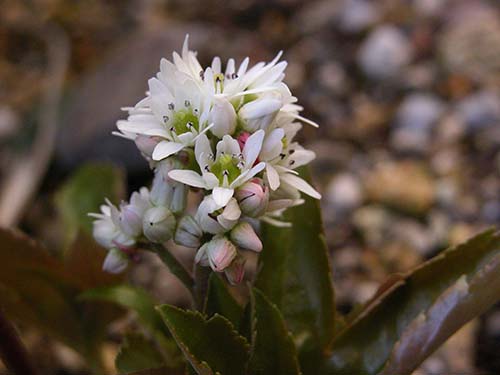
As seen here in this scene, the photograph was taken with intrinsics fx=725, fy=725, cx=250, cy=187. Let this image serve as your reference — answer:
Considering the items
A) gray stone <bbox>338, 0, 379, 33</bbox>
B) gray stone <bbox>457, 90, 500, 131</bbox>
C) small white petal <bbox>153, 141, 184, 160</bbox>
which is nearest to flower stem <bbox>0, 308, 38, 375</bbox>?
small white petal <bbox>153, 141, 184, 160</bbox>

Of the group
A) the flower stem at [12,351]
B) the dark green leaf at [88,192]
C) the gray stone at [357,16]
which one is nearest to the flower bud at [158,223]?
the flower stem at [12,351]

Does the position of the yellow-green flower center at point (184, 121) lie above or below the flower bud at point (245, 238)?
above

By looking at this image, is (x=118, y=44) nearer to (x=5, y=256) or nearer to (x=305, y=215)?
(x=5, y=256)

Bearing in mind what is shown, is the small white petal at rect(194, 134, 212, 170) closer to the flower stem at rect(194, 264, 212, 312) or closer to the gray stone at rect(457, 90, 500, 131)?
the flower stem at rect(194, 264, 212, 312)

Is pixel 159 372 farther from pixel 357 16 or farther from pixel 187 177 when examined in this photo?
pixel 357 16

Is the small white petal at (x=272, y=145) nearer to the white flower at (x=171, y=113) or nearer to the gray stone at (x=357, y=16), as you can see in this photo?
the white flower at (x=171, y=113)

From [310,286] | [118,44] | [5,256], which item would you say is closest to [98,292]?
[5,256]

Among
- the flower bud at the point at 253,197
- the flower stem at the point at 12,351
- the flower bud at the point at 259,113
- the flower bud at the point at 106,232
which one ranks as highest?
the flower bud at the point at 259,113
